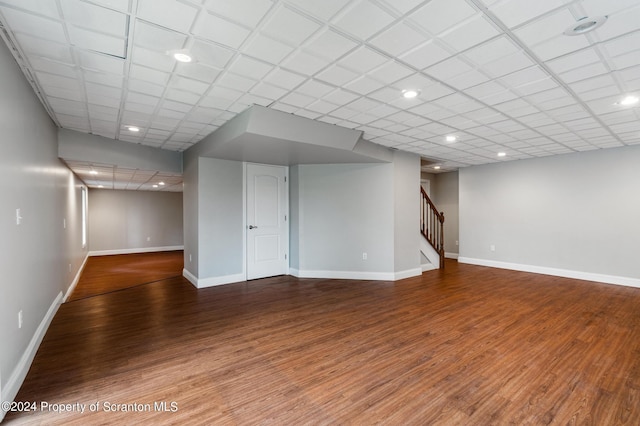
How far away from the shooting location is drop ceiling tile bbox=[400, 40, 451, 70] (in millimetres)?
2096

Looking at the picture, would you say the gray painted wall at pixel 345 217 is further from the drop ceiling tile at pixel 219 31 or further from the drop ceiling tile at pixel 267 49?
the drop ceiling tile at pixel 219 31

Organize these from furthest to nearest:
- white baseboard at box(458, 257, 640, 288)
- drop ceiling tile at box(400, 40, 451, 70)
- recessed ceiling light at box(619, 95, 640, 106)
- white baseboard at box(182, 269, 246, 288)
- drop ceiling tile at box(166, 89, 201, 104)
Result: white baseboard at box(458, 257, 640, 288)
white baseboard at box(182, 269, 246, 288)
recessed ceiling light at box(619, 95, 640, 106)
drop ceiling tile at box(166, 89, 201, 104)
drop ceiling tile at box(400, 40, 451, 70)

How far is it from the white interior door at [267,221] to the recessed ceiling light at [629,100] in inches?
191

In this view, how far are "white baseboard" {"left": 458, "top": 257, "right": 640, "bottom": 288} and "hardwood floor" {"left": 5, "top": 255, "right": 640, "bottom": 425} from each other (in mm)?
987

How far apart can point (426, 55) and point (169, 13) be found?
179 cm

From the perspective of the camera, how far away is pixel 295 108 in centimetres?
328

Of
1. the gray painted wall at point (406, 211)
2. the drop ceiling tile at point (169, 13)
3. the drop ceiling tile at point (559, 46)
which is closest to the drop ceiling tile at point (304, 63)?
the drop ceiling tile at point (169, 13)

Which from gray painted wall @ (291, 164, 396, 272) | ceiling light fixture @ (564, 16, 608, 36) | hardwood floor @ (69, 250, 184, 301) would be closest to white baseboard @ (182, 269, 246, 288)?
hardwood floor @ (69, 250, 184, 301)

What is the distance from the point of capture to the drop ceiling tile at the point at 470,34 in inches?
72.9

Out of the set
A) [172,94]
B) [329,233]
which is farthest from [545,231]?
[172,94]

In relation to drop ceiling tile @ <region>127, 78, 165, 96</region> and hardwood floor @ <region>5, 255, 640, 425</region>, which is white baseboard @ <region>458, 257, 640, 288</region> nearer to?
hardwood floor @ <region>5, 255, 640, 425</region>

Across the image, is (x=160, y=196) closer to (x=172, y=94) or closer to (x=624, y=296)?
(x=172, y=94)

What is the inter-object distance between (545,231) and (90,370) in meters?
7.63

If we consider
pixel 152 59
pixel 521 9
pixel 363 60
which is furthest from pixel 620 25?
pixel 152 59
